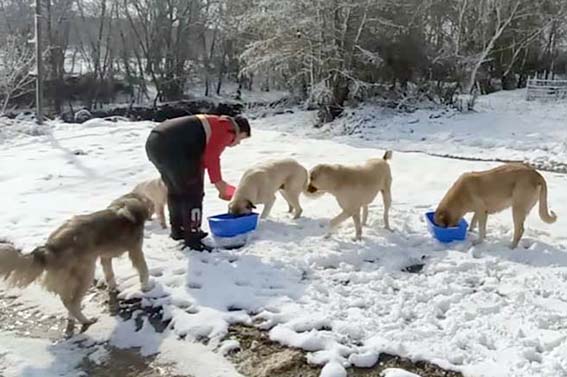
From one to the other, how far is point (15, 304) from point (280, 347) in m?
2.35

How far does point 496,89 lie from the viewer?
28734mm

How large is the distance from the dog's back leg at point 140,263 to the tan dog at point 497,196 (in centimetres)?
283

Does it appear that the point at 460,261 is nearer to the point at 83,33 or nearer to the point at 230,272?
the point at 230,272

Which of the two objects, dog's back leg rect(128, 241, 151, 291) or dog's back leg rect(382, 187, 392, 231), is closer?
dog's back leg rect(128, 241, 151, 291)

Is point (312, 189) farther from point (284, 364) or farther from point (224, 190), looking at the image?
point (284, 364)

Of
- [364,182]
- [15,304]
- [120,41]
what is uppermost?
[120,41]

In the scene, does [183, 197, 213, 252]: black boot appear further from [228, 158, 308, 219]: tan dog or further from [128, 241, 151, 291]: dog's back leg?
[128, 241, 151, 291]: dog's back leg

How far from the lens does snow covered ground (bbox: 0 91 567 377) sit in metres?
3.92

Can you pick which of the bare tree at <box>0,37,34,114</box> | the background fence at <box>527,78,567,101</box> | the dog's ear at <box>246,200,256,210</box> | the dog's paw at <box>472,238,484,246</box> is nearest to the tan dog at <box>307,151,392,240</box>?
the dog's ear at <box>246,200,256,210</box>

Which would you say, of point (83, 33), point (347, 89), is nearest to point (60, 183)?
point (347, 89)

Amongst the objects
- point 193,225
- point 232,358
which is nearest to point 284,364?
A: point 232,358

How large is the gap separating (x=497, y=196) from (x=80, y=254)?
149 inches

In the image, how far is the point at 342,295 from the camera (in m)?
4.73

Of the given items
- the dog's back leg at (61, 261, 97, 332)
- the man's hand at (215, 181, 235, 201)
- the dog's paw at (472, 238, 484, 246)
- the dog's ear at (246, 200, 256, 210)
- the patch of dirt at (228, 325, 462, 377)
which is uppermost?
the man's hand at (215, 181, 235, 201)
